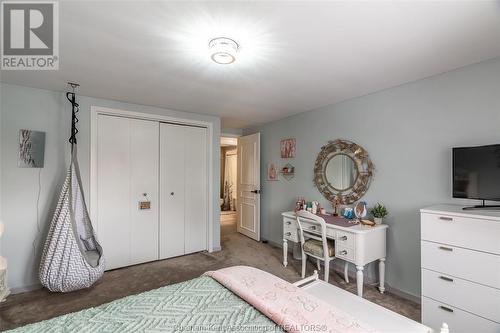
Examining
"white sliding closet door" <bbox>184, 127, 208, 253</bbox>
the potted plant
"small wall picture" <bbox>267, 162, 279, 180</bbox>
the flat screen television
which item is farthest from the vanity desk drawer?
the flat screen television

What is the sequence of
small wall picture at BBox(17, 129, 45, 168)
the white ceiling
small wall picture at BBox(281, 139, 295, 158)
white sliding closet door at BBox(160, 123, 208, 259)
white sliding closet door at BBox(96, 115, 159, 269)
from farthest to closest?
small wall picture at BBox(281, 139, 295, 158) < white sliding closet door at BBox(160, 123, 208, 259) < white sliding closet door at BBox(96, 115, 159, 269) < small wall picture at BBox(17, 129, 45, 168) < the white ceiling

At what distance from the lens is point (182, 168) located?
12.2ft

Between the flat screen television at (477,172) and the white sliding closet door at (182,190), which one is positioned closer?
the flat screen television at (477,172)

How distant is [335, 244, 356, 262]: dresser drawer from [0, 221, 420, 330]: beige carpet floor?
446 millimetres

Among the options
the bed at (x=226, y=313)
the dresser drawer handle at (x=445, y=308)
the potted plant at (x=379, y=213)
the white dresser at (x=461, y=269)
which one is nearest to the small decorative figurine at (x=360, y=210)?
the potted plant at (x=379, y=213)

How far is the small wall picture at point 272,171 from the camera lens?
14.1 ft

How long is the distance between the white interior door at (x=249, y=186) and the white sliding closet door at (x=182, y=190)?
1.02 metres

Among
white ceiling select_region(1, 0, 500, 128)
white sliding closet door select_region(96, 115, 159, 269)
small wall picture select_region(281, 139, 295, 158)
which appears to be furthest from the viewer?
small wall picture select_region(281, 139, 295, 158)

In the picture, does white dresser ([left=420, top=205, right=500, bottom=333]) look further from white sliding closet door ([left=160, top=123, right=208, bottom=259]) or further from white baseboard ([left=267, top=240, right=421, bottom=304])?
white sliding closet door ([left=160, top=123, right=208, bottom=259])

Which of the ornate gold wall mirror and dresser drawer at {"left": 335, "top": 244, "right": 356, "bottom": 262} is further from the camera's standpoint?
the ornate gold wall mirror

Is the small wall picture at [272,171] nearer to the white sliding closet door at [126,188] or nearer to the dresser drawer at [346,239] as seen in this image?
the dresser drawer at [346,239]

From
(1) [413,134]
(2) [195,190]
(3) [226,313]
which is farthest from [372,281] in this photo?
(2) [195,190]

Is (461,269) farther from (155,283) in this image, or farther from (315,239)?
(155,283)

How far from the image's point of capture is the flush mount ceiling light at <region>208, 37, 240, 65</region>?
166cm
